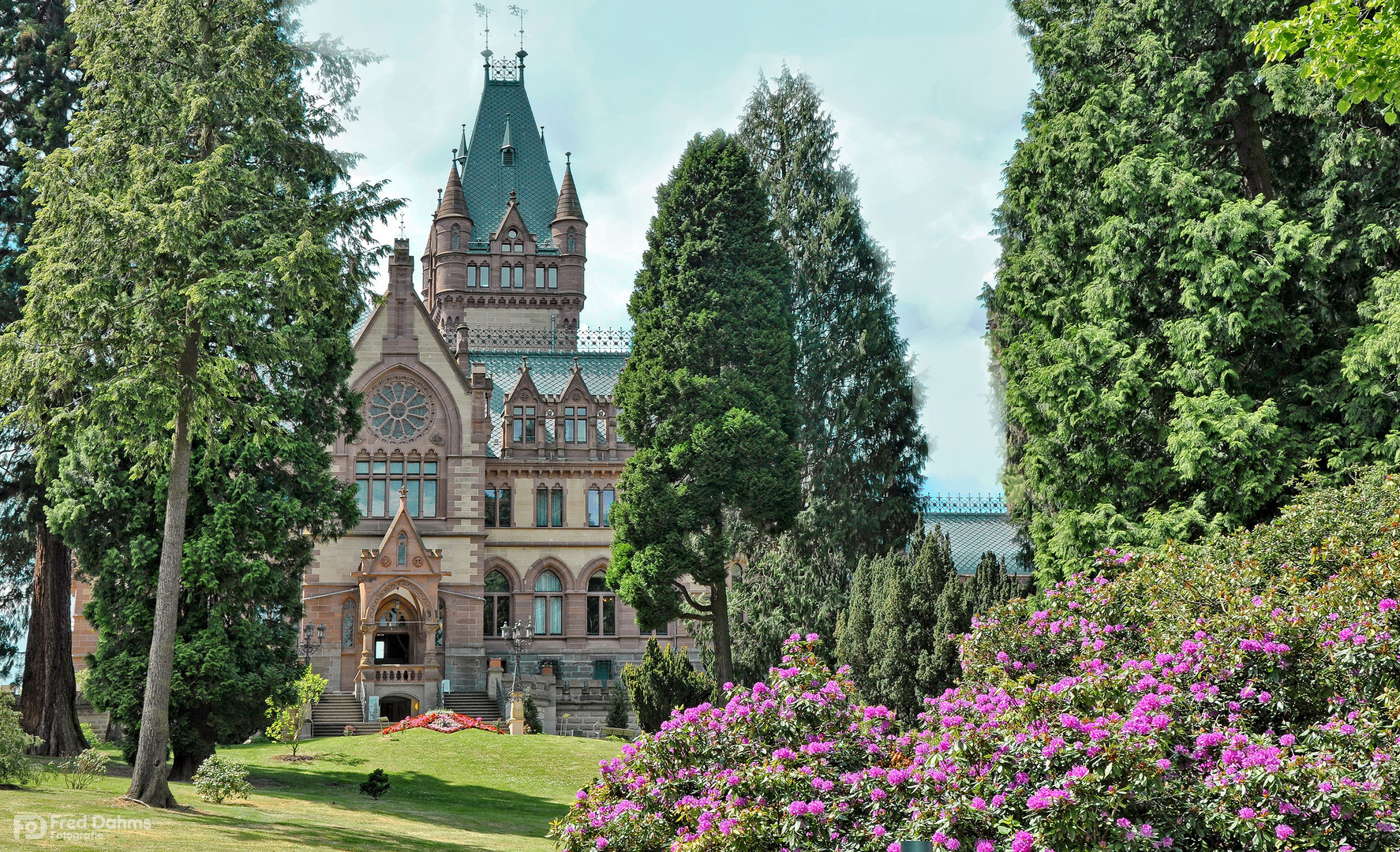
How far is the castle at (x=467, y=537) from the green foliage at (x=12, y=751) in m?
22.0

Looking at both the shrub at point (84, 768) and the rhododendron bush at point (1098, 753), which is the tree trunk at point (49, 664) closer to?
the shrub at point (84, 768)

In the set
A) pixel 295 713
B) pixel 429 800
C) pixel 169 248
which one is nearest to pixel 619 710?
pixel 295 713

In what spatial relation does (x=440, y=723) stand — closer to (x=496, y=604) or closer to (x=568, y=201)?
(x=496, y=604)

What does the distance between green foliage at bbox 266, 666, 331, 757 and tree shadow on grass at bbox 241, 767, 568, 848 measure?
5.74ft

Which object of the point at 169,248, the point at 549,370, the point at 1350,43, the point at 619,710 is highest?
the point at 549,370

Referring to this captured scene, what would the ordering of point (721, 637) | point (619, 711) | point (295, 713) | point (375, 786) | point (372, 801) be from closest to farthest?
point (372, 801)
point (375, 786)
point (721, 637)
point (295, 713)
point (619, 711)

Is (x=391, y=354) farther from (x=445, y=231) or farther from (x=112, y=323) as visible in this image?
(x=112, y=323)

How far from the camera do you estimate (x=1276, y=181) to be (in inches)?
953

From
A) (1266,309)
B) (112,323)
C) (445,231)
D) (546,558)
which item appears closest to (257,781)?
(112,323)

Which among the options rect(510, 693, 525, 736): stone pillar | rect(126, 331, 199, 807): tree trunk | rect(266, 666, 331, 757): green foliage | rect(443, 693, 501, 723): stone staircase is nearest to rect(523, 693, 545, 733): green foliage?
rect(510, 693, 525, 736): stone pillar

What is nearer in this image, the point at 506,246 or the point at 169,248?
the point at 169,248

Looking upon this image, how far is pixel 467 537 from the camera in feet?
163

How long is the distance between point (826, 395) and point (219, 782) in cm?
2121

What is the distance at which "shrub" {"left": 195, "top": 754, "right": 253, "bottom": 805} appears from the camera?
66.3 feet
